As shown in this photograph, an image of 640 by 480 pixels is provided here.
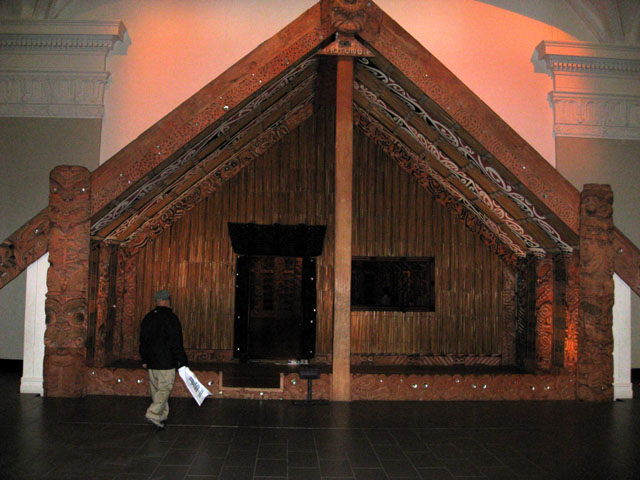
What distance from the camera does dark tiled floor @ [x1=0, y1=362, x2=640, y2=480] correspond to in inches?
142

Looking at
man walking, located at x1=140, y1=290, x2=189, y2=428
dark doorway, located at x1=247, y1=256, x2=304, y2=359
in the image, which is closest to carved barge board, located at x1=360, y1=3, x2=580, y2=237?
man walking, located at x1=140, y1=290, x2=189, y2=428

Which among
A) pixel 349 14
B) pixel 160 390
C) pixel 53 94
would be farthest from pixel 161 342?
pixel 53 94

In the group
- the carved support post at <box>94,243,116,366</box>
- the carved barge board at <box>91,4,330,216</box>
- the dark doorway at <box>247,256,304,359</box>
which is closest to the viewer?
the carved barge board at <box>91,4,330,216</box>

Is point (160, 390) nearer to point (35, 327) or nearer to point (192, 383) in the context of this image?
point (192, 383)

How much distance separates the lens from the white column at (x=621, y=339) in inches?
234

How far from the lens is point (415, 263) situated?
27.5ft

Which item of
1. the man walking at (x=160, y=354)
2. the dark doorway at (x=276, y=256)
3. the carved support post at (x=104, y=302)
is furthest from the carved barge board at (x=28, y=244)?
the dark doorway at (x=276, y=256)

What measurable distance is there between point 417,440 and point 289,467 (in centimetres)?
127

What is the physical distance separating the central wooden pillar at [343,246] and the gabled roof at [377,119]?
0.49m

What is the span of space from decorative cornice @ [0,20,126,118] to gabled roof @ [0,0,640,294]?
224 centimetres

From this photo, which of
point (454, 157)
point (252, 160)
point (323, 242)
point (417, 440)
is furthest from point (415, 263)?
point (417, 440)

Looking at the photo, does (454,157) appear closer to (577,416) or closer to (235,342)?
(577,416)

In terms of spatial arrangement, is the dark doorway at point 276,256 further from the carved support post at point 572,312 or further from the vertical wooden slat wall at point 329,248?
the carved support post at point 572,312

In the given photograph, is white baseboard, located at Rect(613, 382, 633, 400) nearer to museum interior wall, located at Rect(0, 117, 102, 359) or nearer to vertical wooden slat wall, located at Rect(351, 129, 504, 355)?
vertical wooden slat wall, located at Rect(351, 129, 504, 355)
